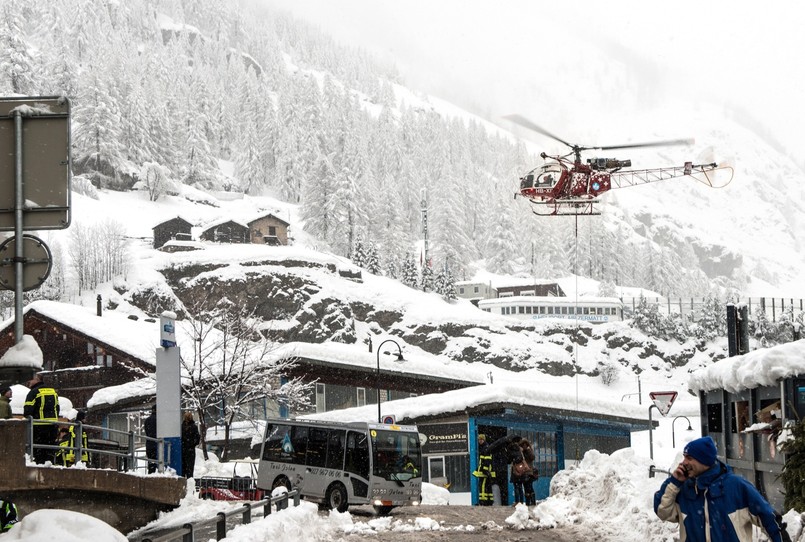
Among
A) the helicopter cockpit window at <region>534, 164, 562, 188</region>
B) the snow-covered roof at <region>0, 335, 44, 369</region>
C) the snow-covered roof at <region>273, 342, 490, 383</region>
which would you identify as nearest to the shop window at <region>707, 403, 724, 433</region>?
the snow-covered roof at <region>0, 335, 44, 369</region>

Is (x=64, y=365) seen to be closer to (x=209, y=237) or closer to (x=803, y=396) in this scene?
(x=803, y=396)

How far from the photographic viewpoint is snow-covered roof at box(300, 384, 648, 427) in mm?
38531

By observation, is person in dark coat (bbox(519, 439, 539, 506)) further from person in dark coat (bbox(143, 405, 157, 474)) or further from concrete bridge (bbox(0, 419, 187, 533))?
person in dark coat (bbox(143, 405, 157, 474))

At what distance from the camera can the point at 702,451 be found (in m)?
7.22

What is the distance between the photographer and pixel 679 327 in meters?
116

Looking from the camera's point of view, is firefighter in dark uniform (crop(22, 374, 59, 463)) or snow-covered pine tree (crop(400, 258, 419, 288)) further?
snow-covered pine tree (crop(400, 258, 419, 288))

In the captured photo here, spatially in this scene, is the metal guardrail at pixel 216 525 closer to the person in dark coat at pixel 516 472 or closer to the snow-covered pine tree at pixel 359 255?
the person in dark coat at pixel 516 472

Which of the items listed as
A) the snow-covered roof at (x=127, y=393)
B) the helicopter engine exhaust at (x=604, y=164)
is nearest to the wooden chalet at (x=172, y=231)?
the snow-covered roof at (x=127, y=393)

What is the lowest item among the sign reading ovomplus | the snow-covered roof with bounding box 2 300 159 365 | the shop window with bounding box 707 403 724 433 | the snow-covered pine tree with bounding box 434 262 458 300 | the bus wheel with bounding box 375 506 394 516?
the bus wheel with bounding box 375 506 394 516

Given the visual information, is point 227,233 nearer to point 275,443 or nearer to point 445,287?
point 445,287

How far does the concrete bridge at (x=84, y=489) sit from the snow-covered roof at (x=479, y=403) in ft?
64.4

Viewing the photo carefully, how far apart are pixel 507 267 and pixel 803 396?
151049mm

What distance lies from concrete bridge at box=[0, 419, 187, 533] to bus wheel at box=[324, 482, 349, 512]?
18.9 feet

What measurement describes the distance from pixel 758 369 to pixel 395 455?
11938 millimetres
